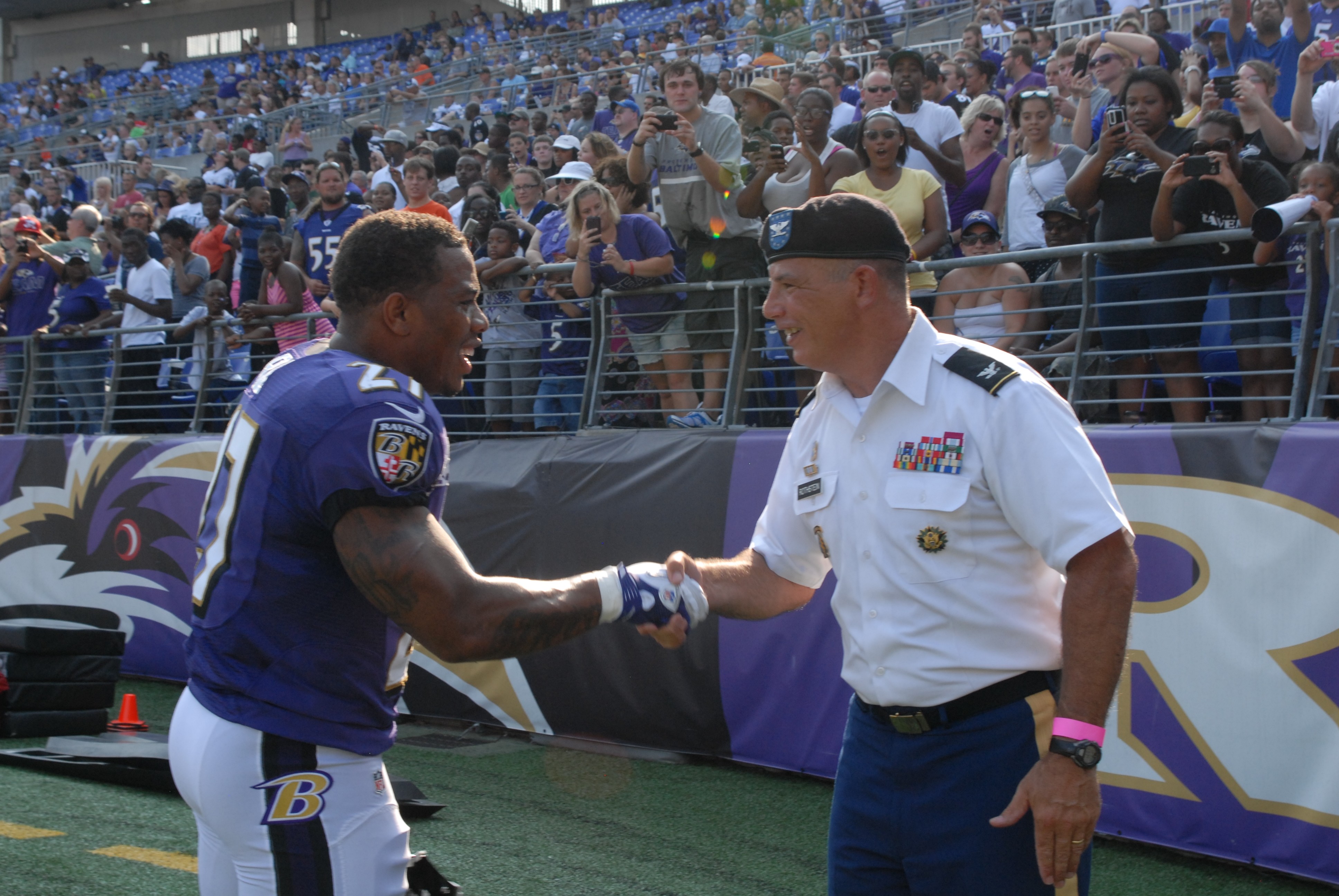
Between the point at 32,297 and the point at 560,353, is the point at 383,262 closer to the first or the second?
the point at 560,353

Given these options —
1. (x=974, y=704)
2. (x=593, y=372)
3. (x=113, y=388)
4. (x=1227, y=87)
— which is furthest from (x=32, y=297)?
(x=974, y=704)

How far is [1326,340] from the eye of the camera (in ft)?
15.8

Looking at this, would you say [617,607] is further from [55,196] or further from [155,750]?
[55,196]

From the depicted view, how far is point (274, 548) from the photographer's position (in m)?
2.38

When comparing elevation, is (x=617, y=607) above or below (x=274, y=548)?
below

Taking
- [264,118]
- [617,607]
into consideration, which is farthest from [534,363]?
[264,118]

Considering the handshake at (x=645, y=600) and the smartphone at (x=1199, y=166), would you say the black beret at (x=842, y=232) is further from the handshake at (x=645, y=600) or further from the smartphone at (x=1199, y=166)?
the smartphone at (x=1199, y=166)

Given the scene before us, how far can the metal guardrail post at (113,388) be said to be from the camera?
10.1 metres

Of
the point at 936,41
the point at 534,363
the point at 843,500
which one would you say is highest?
the point at 936,41

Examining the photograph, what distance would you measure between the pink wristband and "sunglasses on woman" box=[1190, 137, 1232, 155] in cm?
391

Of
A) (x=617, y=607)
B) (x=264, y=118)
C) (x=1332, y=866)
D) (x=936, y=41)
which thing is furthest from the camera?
(x=264, y=118)

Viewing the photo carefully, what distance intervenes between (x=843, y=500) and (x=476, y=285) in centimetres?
96

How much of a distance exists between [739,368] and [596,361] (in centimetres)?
107

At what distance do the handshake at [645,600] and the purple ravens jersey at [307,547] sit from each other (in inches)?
17.8
